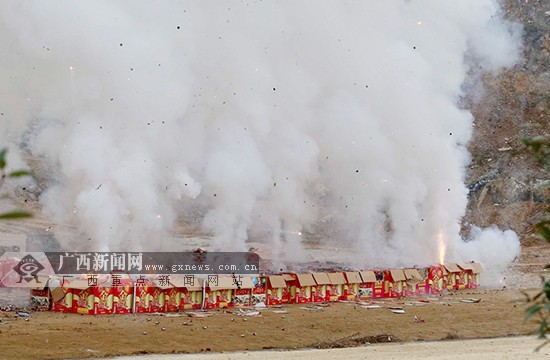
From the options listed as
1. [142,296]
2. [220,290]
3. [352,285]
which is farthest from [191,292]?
[352,285]

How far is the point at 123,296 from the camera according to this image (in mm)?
17797

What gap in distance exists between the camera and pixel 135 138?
79.9 ft

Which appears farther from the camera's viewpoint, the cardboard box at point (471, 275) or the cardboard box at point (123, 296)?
the cardboard box at point (471, 275)

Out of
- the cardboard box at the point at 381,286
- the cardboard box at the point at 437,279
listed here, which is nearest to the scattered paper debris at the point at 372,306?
the cardboard box at the point at 381,286

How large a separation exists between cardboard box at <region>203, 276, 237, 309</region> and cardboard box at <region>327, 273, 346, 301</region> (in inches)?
120

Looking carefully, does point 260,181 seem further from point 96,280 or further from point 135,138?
point 96,280

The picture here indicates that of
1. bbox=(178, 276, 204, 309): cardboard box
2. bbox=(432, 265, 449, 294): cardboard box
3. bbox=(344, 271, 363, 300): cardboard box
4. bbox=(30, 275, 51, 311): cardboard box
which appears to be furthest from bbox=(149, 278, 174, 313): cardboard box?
bbox=(432, 265, 449, 294): cardboard box

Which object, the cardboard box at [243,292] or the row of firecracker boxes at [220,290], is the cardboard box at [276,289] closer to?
the row of firecracker boxes at [220,290]

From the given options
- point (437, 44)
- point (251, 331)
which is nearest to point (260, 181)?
point (437, 44)

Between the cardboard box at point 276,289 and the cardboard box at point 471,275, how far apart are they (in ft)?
22.7

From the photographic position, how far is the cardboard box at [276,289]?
2003cm

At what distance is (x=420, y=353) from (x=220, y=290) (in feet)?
19.0

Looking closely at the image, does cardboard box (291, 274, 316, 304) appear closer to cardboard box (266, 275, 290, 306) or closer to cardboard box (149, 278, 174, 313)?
cardboard box (266, 275, 290, 306)

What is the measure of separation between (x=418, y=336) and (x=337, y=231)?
24.6 m
